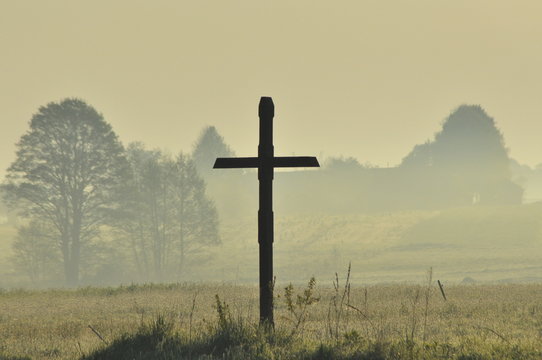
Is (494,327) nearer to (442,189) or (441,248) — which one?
(441,248)

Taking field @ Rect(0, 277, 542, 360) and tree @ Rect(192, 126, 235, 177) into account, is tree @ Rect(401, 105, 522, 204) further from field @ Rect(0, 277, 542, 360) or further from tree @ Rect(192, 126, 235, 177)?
field @ Rect(0, 277, 542, 360)

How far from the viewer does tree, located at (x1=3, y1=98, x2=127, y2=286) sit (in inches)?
1919

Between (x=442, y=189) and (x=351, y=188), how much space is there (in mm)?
18813

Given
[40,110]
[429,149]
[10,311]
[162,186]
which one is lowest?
[10,311]

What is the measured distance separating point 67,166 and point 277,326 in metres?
40.7

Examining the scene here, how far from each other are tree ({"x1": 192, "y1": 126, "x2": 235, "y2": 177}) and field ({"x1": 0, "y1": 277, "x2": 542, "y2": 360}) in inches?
3198

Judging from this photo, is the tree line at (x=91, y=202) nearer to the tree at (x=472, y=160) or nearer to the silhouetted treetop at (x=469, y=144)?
the tree at (x=472, y=160)

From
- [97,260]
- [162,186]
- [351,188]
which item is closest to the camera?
[97,260]

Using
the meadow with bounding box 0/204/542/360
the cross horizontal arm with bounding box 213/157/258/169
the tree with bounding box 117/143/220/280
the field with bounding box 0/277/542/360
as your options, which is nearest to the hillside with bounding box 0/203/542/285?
the meadow with bounding box 0/204/542/360

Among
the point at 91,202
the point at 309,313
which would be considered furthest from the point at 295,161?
the point at 91,202

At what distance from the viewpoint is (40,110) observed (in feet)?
163

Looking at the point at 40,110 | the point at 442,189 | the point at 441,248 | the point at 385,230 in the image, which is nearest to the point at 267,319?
the point at 40,110

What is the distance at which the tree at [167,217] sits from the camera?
186ft

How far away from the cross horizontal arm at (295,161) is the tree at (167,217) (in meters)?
47.6
